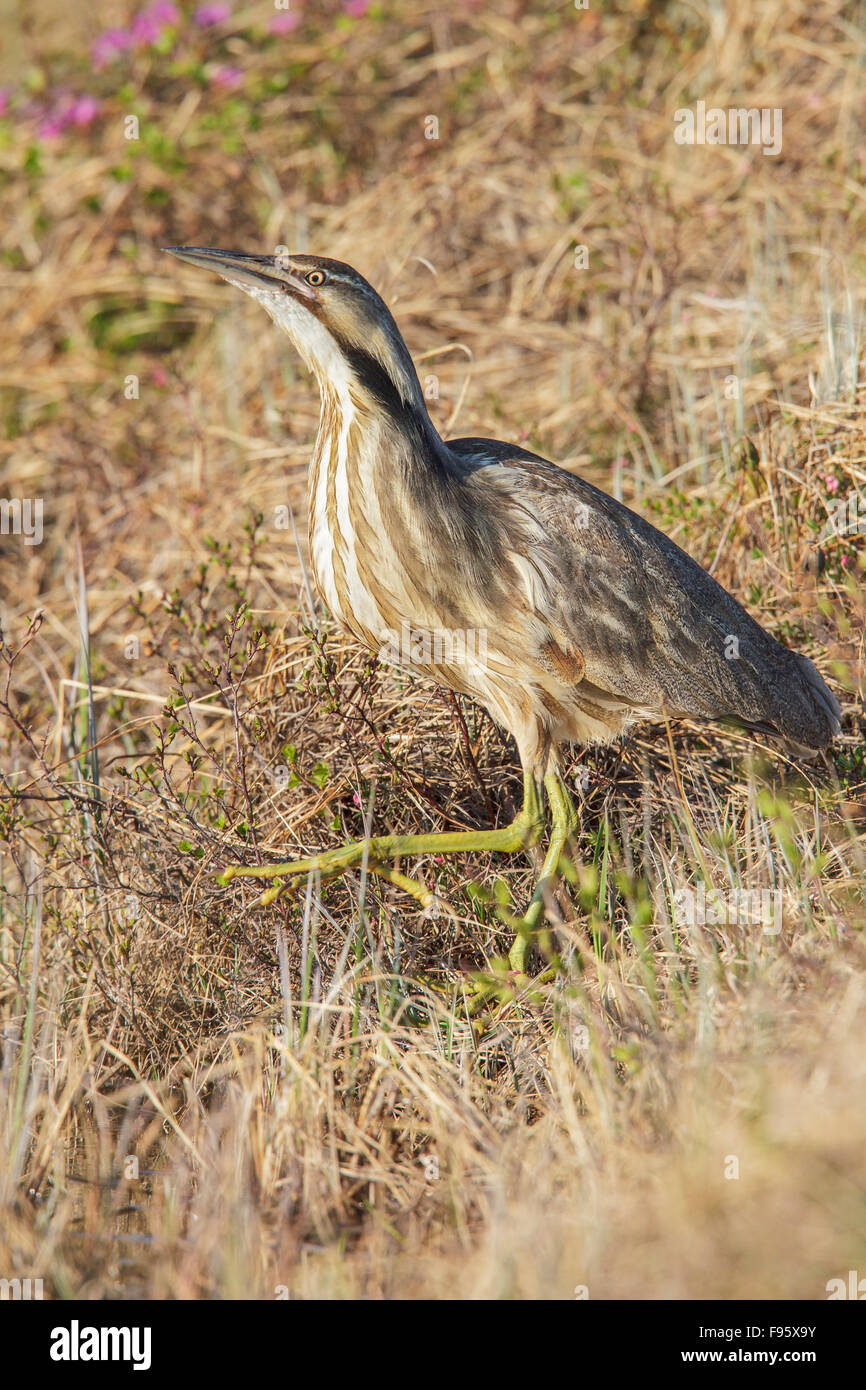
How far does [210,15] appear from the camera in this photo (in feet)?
17.7

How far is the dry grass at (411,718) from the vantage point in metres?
1.94

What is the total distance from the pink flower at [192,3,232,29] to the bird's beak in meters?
3.49

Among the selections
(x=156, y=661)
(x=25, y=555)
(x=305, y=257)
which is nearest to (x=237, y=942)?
(x=156, y=661)

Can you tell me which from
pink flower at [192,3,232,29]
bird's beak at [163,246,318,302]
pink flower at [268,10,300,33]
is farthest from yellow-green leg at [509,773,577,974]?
pink flower at [192,3,232,29]

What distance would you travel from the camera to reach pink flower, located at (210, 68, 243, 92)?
5277 millimetres

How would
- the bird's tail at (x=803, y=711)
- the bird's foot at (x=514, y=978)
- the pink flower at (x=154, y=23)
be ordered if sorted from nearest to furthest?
the bird's foot at (x=514, y=978)
the bird's tail at (x=803, y=711)
the pink flower at (x=154, y=23)

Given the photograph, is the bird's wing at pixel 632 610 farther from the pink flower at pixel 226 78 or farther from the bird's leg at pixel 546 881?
the pink flower at pixel 226 78

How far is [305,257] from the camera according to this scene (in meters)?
2.44

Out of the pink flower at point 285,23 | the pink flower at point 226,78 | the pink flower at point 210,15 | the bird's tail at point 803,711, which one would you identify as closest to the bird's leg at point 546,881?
the bird's tail at point 803,711

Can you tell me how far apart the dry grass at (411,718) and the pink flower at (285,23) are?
96mm

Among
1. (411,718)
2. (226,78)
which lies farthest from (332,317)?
(226,78)

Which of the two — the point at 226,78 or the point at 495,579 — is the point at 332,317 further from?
the point at 226,78

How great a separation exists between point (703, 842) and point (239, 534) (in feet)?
5.61

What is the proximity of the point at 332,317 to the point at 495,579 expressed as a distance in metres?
0.57
